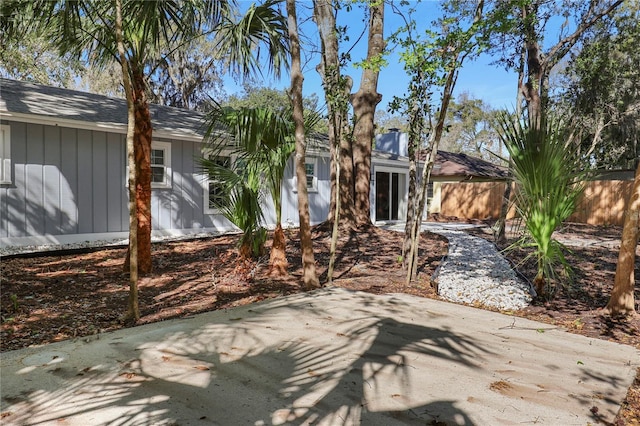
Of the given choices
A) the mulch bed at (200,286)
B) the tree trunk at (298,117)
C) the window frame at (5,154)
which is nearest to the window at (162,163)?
the mulch bed at (200,286)

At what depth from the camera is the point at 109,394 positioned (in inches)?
103

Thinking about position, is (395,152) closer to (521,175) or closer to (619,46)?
(619,46)

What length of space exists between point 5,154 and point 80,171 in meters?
1.34

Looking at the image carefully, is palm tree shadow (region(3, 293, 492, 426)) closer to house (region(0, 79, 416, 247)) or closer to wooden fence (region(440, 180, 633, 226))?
house (region(0, 79, 416, 247))

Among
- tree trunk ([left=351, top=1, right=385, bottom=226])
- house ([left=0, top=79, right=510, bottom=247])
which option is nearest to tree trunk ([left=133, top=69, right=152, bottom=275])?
house ([left=0, top=79, right=510, bottom=247])

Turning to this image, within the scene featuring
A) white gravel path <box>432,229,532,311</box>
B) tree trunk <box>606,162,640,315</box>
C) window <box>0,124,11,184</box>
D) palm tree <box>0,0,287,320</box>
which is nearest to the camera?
tree trunk <box>606,162,640,315</box>

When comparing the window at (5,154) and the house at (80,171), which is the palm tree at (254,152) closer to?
the house at (80,171)

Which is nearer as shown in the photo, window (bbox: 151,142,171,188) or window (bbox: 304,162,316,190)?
window (bbox: 151,142,171,188)

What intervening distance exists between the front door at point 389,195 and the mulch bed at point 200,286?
7099 mm

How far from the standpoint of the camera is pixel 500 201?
1981 cm

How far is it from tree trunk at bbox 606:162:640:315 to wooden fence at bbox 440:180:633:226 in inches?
499

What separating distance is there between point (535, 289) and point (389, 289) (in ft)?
6.12

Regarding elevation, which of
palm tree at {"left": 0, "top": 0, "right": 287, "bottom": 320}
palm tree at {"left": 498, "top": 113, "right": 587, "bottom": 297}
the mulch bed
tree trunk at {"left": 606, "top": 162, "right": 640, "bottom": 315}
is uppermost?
palm tree at {"left": 0, "top": 0, "right": 287, "bottom": 320}

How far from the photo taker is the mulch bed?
4.36 m
